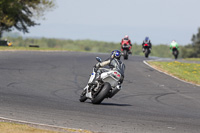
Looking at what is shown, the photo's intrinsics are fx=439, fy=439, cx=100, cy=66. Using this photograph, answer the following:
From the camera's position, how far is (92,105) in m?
12.0

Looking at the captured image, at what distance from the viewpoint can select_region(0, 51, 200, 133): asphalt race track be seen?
28.8ft

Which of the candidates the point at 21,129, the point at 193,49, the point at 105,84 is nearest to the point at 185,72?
the point at 105,84

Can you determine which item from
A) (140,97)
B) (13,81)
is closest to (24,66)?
(13,81)

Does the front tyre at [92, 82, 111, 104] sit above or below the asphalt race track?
above

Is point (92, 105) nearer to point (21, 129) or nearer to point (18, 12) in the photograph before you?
point (21, 129)

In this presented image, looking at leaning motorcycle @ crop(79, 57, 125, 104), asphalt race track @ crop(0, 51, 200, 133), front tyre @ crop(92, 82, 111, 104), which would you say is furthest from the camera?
leaning motorcycle @ crop(79, 57, 125, 104)

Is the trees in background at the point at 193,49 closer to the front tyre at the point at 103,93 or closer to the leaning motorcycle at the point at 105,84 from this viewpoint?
the leaning motorcycle at the point at 105,84

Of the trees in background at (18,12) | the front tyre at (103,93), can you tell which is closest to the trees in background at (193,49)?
the trees in background at (18,12)

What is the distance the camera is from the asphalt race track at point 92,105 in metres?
8.79

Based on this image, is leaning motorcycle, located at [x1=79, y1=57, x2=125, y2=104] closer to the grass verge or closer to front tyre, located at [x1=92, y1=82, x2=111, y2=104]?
front tyre, located at [x1=92, y1=82, x2=111, y2=104]

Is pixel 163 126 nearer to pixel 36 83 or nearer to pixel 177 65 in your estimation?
pixel 36 83

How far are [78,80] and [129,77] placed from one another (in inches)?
137

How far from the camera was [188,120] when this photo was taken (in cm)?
1008

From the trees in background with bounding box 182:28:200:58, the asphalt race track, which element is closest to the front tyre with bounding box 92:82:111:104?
the asphalt race track
